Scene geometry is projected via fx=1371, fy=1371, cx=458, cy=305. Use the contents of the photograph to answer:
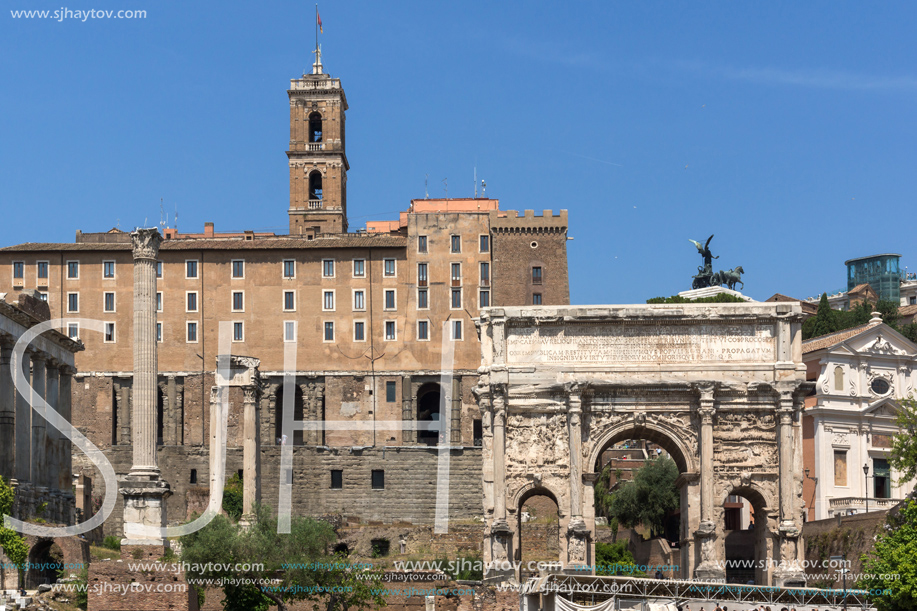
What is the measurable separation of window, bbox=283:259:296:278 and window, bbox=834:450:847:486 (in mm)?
36252

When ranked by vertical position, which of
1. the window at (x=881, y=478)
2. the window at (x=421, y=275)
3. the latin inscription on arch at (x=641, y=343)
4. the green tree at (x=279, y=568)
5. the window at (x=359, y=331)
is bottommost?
the green tree at (x=279, y=568)

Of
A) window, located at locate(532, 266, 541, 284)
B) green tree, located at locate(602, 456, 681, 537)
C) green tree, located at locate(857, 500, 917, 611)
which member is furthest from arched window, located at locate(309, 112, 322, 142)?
green tree, located at locate(857, 500, 917, 611)

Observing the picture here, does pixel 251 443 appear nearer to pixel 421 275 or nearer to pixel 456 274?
pixel 421 275

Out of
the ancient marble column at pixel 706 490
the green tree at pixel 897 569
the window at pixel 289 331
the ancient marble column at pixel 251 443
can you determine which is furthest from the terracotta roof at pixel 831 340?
the window at pixel 289 331

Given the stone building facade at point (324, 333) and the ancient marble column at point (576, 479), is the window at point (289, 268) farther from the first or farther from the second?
the ancient marble column at point (576, 479)

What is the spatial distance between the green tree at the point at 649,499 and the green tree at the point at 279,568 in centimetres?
2098

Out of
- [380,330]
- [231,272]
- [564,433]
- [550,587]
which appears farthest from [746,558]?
[231,272]

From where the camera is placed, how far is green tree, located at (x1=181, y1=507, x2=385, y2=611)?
4238 centimetres

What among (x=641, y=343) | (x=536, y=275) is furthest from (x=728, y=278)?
(x=641, y=343)

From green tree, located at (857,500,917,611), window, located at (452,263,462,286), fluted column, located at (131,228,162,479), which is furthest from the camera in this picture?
window, located at (452,263,462,286)

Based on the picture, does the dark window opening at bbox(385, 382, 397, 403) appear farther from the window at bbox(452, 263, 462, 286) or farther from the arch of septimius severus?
the arch of septimius severus

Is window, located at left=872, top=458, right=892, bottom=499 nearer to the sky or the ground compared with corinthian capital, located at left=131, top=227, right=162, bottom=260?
nearer to the ground

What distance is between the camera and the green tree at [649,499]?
6253 centimetres

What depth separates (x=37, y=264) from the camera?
3167 inches
